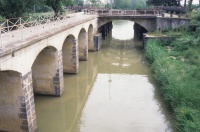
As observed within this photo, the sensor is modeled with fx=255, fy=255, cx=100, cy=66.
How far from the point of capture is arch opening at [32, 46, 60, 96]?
1761 centimetres

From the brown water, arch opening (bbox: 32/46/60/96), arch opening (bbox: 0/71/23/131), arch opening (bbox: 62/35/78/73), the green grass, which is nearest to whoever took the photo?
arch opening (bbox: 0/71/23/131)

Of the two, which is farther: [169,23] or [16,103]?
[169,23]

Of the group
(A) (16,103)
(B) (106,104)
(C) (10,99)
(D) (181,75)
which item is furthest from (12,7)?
(D) (181,75)

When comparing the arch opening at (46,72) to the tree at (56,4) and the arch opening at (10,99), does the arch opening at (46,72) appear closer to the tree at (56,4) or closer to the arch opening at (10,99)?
the arch opening at (10,99)

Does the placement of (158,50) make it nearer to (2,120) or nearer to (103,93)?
(103,93)

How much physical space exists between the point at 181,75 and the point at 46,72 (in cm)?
959

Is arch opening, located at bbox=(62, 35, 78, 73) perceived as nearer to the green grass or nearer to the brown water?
the brown water

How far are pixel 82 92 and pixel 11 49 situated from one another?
943 cm

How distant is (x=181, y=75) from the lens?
1825 centimetres

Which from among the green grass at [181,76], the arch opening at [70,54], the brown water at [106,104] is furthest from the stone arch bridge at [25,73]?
the green grass at [181,76]

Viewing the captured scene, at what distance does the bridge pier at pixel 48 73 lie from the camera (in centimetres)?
1762

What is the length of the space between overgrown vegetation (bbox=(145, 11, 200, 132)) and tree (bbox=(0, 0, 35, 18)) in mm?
13655

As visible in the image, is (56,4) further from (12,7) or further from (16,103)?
(16,103)

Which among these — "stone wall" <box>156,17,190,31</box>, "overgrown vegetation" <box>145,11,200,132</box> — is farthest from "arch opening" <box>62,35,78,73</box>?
"stone wall" <box>156,17,190,31</box>
